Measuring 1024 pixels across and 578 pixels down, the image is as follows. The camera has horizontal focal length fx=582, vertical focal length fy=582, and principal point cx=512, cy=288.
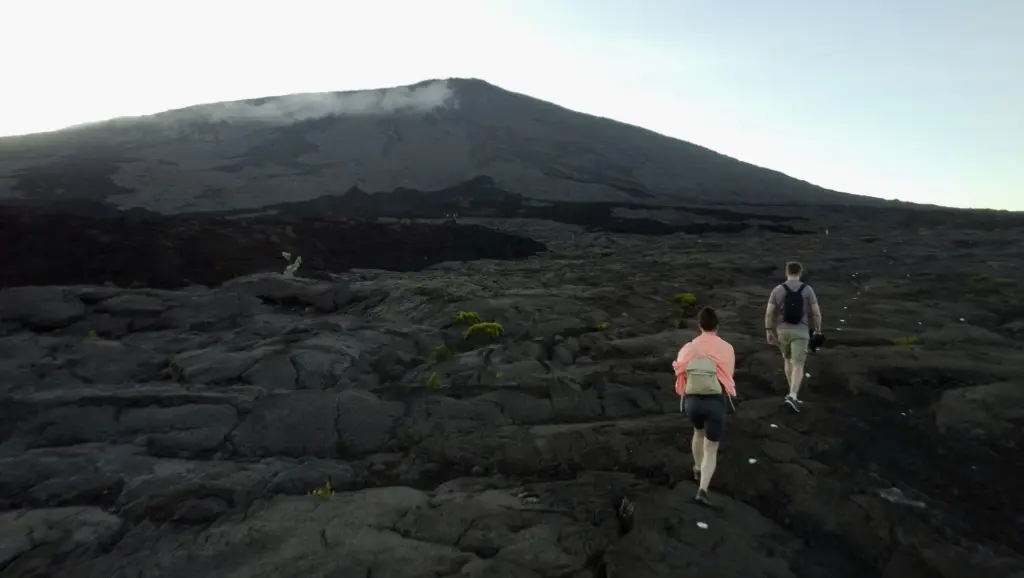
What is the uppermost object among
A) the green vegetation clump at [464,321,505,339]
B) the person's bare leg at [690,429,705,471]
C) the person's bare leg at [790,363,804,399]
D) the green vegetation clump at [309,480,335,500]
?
the person's bare leg at [790,363,804,399]

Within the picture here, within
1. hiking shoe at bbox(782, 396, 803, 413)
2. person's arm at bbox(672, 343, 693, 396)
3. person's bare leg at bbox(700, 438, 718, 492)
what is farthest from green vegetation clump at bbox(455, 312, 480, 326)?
person's bare leg at bbox(700, 438, 718, 492)

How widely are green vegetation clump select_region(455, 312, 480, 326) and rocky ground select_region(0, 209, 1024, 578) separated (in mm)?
76

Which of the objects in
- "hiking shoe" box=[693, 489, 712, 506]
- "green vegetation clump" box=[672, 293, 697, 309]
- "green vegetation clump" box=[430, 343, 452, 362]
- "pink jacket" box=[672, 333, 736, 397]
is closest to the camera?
"pink jacket" box=[672, 333, 736, 397]

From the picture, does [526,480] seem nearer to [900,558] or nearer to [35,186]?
[900,558]

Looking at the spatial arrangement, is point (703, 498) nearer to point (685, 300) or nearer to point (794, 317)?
point (794, 317)

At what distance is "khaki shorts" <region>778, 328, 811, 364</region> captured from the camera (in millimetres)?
11562

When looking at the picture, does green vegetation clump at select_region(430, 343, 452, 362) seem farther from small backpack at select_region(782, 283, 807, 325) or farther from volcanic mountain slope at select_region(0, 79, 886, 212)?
volcanic mountain slope at select_region(0, 79, 886, 212)

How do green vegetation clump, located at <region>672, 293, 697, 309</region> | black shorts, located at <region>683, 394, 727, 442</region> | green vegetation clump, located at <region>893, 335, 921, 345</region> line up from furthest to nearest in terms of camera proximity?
green vegetation clump, located at <region>672, 293, 697, 309</region>, green vegetation clump, located at <region>893, 335, 921, 345</region>, black shorts, located at <region>683, 394, 727, 442</region>

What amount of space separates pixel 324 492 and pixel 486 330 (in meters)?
9.96

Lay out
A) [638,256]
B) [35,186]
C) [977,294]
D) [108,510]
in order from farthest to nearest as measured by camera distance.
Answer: [35,186], [638,256], [977,294], [108,510]

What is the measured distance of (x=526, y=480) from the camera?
10.3m

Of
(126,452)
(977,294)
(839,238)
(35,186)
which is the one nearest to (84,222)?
(126,452)

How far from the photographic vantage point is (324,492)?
9836 millimetres

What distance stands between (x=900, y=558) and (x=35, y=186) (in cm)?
11309
